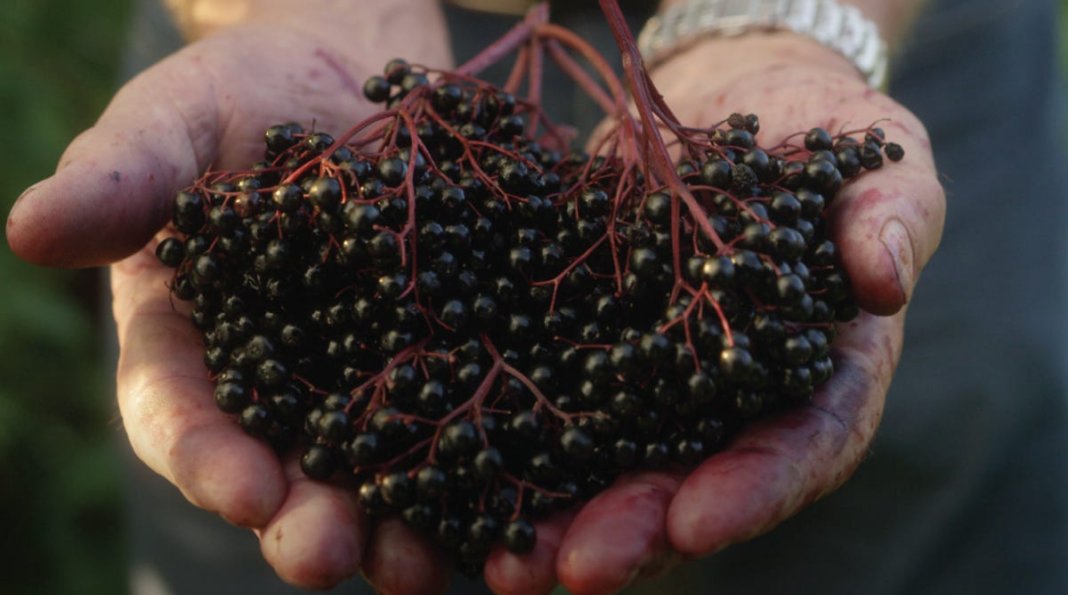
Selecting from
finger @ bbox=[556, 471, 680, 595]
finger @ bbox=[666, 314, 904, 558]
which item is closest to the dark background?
finger @ bbox=[556, 471, 680, 595]

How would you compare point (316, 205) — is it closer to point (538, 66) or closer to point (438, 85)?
point (438, 85)

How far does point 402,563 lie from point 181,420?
0.46 meters

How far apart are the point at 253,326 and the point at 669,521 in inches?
32.2

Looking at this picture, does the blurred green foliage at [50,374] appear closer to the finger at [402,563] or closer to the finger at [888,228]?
the finger at [402,563]

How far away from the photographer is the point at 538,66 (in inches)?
87.8

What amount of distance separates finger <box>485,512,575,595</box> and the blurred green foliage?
2.51 meters

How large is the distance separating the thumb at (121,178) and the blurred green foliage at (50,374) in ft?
6.02

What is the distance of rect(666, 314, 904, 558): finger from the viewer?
52.9 inches

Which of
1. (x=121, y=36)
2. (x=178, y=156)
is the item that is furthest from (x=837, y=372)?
(x=121, y=36)

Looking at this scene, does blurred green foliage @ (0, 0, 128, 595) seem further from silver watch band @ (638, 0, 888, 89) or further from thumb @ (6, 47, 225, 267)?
silver watch band @ (638, 0, 888, 89)

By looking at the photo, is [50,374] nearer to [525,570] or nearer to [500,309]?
[500,309]

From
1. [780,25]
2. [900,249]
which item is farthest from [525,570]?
[780,25]

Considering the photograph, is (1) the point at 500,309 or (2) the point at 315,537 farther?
(1) the point at 500,309

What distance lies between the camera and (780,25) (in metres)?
2.45
